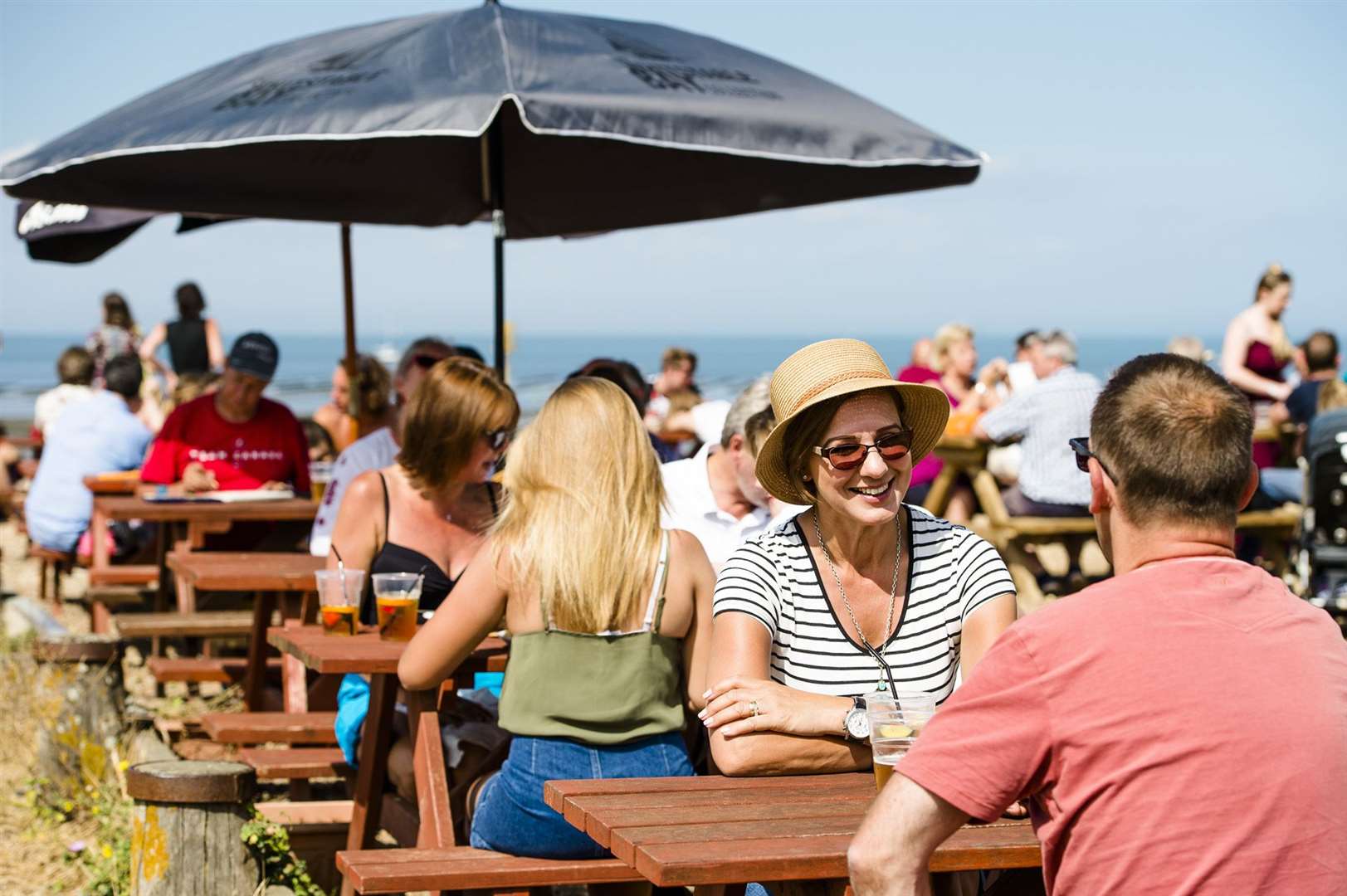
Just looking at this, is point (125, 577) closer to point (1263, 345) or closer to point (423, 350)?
point (423, 350)

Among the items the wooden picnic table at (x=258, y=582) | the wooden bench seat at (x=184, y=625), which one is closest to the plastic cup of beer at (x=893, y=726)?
the wooden picnic table at (x=258, y=582)

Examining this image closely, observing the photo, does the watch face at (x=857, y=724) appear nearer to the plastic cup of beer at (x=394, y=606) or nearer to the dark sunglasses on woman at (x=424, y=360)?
the plastic cup of beer at (x=394, y=606)

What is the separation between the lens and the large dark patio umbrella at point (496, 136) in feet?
13.4

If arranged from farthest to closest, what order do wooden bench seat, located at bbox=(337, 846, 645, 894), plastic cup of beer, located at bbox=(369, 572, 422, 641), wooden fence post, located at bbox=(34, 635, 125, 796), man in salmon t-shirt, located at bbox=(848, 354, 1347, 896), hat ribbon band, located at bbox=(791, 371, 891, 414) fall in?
wooden fence post, located at bbox=(34, 635, 125, 796) < plastic cup of beer, located at bbox=(369, 572, 422, 641) < wooden bench seat, located at bbox=(337, 846, 645, 894) < hat ribbon band, located at bbox=(791, 371, 891, 414) < man in salmon t-shirt, located at bbox=(848, 354, 1347, 896)

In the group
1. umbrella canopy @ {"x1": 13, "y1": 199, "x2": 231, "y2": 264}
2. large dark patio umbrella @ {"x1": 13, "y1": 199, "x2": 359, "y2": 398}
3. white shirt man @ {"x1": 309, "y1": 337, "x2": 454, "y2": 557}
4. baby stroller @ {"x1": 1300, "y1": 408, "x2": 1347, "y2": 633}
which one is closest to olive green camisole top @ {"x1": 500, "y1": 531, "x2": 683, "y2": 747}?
white shirt man @ {"x1": 309, "y1": 337, "x2": 454, "y2": 557}

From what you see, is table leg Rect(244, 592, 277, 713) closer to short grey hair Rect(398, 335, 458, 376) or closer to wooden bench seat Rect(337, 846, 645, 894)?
short grey hair Rect(398, 335, 458, 376)

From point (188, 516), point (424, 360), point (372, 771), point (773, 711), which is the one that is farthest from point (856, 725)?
point (188, 516)

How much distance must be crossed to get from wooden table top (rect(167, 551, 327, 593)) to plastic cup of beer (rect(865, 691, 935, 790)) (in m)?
2.55

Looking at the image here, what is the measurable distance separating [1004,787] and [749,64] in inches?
147

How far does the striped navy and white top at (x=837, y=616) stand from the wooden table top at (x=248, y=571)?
2.02m

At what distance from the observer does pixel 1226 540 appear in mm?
1858

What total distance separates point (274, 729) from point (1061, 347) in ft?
18.5

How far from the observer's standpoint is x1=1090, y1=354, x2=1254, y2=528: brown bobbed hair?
1.82 m

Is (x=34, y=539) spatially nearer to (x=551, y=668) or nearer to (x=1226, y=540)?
(x=551, y=668)
